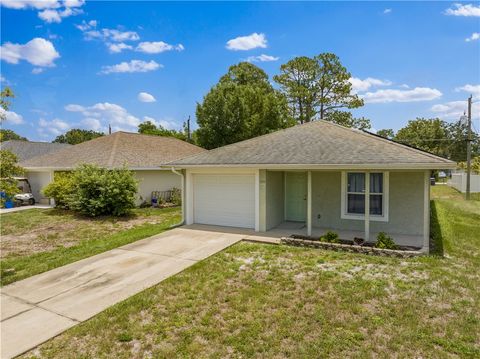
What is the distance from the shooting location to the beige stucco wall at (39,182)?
18562 millimetres

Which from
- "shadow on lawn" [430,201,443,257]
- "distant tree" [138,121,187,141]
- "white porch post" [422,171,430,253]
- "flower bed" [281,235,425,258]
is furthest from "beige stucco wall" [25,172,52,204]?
"distant tree" [138,121,187,141]

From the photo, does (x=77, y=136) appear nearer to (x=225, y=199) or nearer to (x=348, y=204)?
(x=225, y=199)

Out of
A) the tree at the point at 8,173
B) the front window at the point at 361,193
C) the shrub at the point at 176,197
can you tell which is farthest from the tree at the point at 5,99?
the shrub at the point at 176,197

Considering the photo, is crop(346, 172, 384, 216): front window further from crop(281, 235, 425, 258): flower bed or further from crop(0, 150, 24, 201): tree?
crop(0, 150, 24, 201): tree

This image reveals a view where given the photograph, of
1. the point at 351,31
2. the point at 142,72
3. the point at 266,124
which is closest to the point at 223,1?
the point at 351,31

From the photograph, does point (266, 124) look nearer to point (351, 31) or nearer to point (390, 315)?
point (351, 31)

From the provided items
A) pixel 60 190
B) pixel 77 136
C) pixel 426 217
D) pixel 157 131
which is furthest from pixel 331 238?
pixel 77 136

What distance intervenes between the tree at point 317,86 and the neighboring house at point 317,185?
2120 centimetres

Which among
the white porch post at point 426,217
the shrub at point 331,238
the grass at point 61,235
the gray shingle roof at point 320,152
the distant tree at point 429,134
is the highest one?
the distant tree at point 429,134

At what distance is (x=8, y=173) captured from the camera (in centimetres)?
729

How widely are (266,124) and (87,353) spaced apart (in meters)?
26.3

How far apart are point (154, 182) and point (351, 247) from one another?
13057mm

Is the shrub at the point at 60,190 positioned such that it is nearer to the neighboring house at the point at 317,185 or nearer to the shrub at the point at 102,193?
the shrub at the point at 102,193

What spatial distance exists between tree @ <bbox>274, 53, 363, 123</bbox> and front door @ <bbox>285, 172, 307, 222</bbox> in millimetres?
22500
